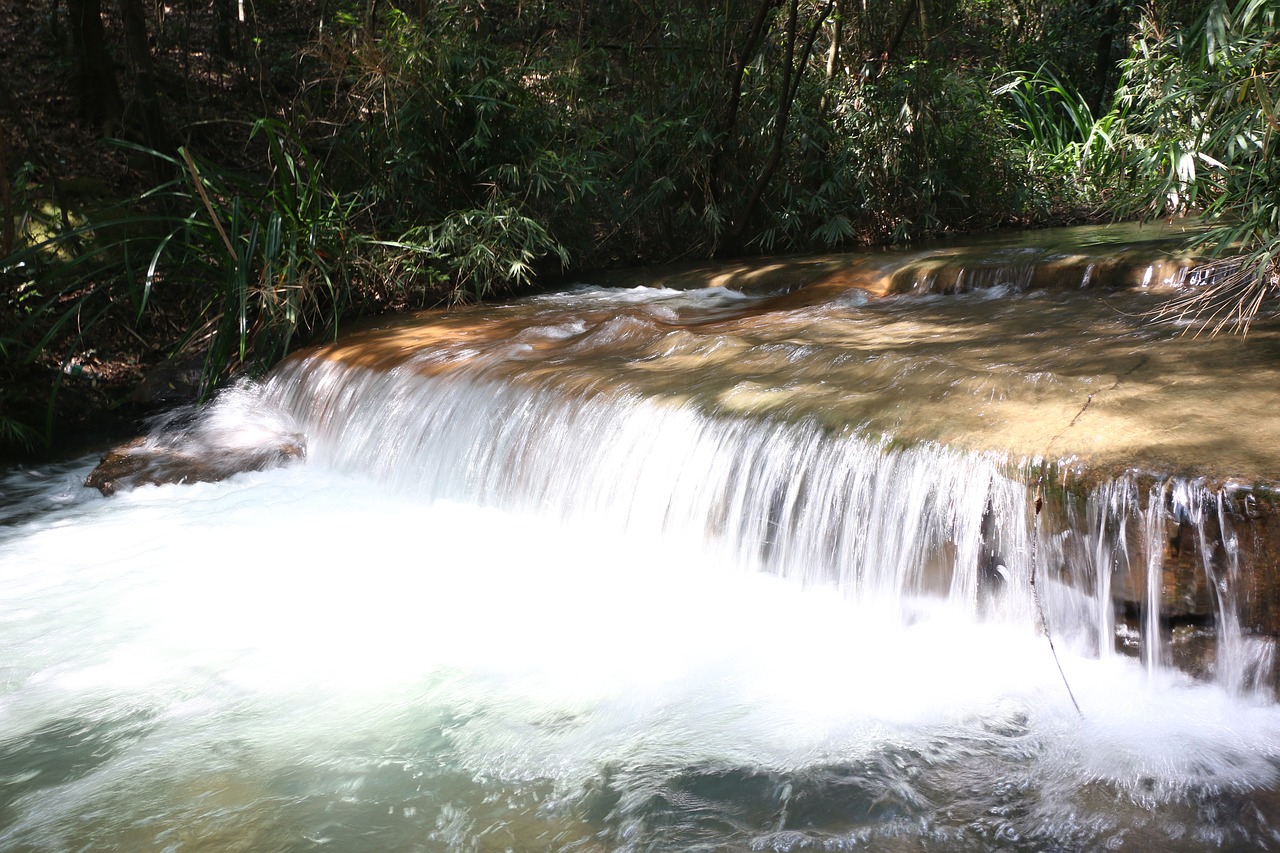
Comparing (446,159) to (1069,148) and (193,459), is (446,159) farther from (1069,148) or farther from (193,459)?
(1069,148)

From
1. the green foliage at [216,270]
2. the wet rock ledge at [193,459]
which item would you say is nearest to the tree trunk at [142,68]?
the green foliage at [216,270]

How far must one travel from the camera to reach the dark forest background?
6.67m

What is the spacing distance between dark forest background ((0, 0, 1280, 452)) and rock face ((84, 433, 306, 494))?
69cm

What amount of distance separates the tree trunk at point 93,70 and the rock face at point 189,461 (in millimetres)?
4352

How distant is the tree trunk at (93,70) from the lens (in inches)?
334

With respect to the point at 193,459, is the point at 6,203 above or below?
above

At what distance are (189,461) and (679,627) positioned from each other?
129 inches

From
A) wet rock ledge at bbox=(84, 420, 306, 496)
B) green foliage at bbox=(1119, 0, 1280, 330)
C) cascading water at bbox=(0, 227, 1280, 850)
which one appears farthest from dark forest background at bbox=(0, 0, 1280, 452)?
cascading water at bbox=(0, 227, 1280, 850)

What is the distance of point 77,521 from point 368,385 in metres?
1.59

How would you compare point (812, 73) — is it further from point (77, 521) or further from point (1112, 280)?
point (77, 521)

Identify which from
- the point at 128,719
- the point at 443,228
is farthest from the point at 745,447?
the point at 443,228

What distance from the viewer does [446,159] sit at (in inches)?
298

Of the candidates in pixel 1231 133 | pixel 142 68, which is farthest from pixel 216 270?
pixel 1231 133

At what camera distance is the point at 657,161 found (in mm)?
8773
